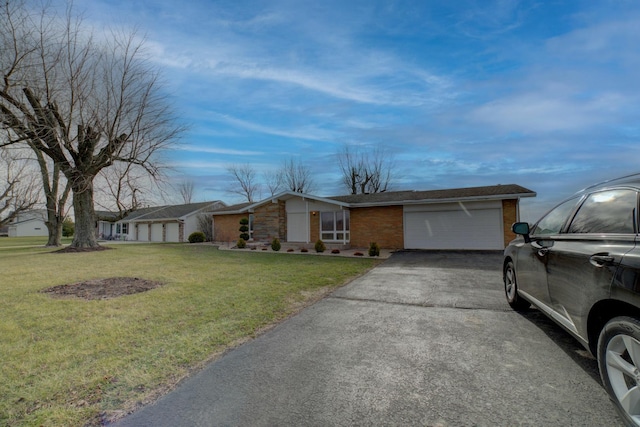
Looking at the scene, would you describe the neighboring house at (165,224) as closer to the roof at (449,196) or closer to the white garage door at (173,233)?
the white garage door at (173,233)

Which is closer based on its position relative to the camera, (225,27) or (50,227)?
(225,27)

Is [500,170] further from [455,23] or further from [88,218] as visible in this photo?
[88,218]

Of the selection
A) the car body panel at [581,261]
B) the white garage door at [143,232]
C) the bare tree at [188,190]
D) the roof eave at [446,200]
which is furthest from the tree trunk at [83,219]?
the bare tree at [188,190]

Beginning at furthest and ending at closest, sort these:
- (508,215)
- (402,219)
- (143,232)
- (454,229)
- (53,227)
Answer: (143,232) < (53,227) < (402,219) < (454,229) < (508,215)

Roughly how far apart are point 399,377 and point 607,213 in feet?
7.81

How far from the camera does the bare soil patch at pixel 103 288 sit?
20.4 feet

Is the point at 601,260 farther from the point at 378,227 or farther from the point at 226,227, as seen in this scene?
the point at 226,227

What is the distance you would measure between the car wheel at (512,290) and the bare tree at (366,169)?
29436 mm

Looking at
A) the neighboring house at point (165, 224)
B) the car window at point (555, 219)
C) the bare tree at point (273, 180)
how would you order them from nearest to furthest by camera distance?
the car window at point (555, 219)
the neighboring house at point (165, 224)
the bare tree at point (273, 180)

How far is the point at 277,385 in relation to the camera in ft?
8.71

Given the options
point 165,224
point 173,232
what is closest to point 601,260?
point 173,232

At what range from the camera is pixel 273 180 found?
40219 mm

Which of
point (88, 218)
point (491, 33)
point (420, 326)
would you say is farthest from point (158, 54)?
point (420, 326)

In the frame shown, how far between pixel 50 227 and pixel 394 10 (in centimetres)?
2856
